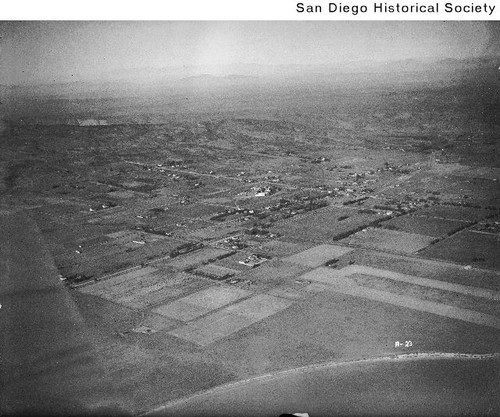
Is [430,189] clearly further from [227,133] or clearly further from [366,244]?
[227,133]

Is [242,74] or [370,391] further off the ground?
[242,74]

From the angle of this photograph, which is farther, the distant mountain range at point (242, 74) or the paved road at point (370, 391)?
the distant mountain range at point (242, 74)

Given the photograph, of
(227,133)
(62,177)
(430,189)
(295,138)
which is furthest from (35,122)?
(430,189)

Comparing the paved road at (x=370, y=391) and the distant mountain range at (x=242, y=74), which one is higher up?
the distant mountain range at (x=242, y=74)

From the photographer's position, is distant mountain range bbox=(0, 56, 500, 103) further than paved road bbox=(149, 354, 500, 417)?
Yes

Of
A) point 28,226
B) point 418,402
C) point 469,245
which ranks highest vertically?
point 28,226

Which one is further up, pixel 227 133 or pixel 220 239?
pixel 227 133

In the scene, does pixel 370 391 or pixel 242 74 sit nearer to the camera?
pixel 370 391

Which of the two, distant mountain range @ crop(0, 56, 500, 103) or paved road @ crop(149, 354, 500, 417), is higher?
→ distant mountain range @ crop(0, 56, 500, 103)
